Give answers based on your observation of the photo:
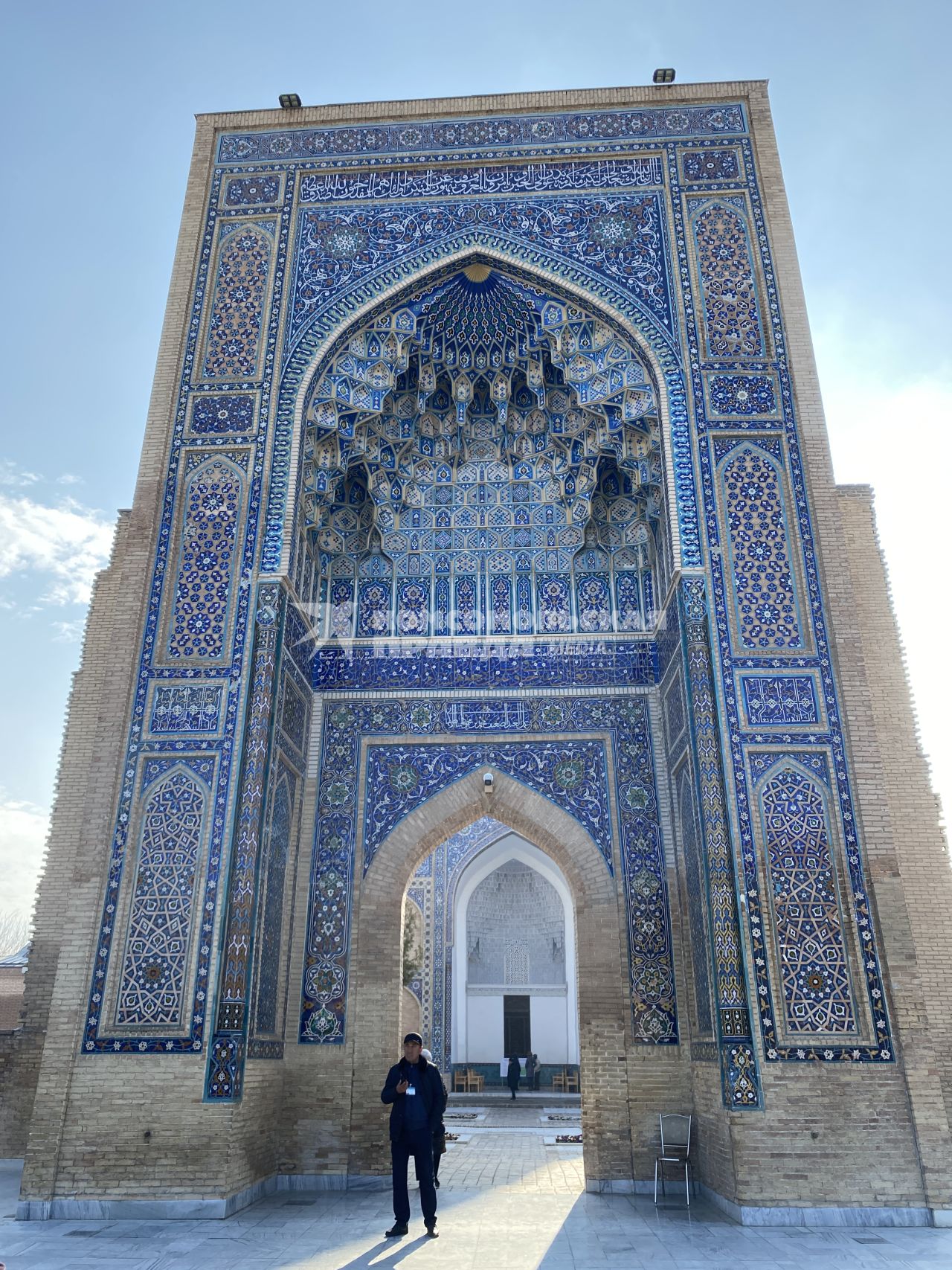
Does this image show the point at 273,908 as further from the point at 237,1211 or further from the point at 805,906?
the point at 805,906

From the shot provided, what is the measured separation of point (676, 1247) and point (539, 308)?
18.4 ft

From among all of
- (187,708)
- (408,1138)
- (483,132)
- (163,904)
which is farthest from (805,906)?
(483,132)

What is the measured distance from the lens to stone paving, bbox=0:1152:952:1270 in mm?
3902

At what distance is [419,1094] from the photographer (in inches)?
174

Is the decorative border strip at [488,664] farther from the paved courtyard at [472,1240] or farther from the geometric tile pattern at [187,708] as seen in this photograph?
the paved courtyard at [472,1240]

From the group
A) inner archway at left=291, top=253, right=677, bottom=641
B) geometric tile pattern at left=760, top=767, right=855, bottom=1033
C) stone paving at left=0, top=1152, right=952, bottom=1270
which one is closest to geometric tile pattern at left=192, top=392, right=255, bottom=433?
inner archway at left=291, top=253, right=677, bottom=641

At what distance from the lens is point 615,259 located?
6.84 m

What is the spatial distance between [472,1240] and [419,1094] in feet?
2.12

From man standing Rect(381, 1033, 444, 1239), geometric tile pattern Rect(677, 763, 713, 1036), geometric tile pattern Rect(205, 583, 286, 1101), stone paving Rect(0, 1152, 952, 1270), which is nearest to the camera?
stone paving Rect(0, 1152, 952, 1270)

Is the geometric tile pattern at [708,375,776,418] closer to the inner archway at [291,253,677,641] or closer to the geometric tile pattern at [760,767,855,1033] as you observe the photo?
the inner archway at [291,253,677,641]

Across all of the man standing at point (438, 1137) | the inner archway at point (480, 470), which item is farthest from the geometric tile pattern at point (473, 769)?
the man standing at point (438, 1137)

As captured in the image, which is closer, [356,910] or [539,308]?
[356,910]

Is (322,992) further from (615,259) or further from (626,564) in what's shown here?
(615,259)

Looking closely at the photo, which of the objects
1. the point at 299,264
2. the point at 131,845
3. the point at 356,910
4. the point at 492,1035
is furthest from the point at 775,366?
the point at 492,1035
